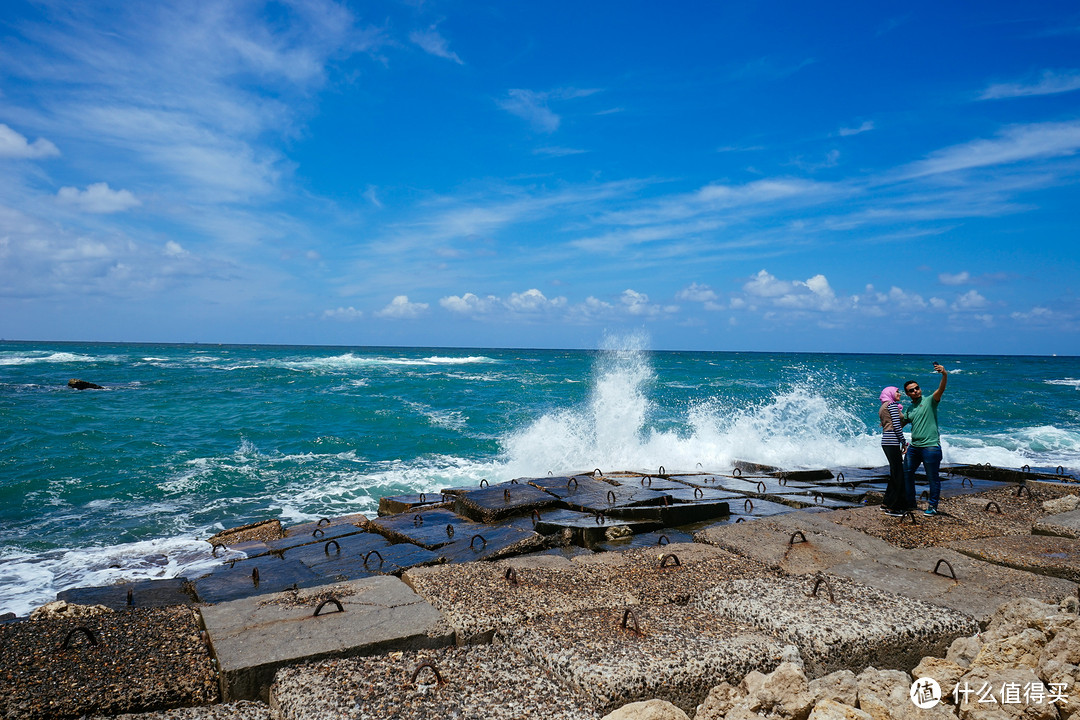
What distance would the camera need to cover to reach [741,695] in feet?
Answer: 7.86

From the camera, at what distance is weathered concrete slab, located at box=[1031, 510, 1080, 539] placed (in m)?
4.75

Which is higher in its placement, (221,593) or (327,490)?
(221,593)

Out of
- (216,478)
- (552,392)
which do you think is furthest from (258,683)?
Result: (552,392)

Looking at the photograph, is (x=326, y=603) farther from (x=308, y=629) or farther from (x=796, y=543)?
(x=796, y=543)

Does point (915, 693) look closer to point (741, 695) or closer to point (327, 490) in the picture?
point (741, 695)

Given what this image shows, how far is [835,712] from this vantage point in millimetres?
2121

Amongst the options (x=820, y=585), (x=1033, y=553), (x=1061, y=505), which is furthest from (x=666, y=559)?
(x=1061, y=505)

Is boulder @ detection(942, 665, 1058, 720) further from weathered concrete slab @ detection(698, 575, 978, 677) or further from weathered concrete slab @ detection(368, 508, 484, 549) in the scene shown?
weathered concrete slab @ detection(368, 508, 484, 549)

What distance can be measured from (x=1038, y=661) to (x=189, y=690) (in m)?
3.44

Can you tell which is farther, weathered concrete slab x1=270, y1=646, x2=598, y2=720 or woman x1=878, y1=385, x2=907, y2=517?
woman x1=878, y1=385, x2=907, y2=517

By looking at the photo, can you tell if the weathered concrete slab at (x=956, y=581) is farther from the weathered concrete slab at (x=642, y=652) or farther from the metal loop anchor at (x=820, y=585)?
the weathered concrete slab at (x=642, y=652)

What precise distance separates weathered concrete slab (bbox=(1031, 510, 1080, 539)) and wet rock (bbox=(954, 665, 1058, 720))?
3.10 meters

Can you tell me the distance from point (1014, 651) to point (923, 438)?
13.8 feet

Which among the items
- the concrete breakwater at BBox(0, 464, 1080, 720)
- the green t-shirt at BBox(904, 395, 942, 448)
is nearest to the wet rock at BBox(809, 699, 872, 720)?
the concrete breakwater at BBox(0, 464, 1080, 720)
